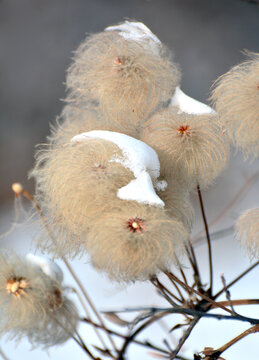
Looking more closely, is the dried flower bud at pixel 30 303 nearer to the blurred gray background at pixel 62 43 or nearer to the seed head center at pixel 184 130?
the seed head center at pixel 184 130

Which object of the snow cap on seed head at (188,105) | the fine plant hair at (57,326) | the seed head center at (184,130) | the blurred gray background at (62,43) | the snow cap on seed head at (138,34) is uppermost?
the blurred gray background at (62,43)

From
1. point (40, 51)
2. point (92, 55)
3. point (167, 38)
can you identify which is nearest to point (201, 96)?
point (167, 38)

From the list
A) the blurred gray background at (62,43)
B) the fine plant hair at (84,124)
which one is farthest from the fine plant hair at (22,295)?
the blurred gray background at (62,43)

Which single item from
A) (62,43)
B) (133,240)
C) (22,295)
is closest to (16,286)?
(22,295)

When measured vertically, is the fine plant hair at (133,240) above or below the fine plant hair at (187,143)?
below

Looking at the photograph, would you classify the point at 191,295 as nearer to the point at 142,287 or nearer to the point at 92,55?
the point at 92,55

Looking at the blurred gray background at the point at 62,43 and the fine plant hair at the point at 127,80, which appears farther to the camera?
the blurred gray background at the point at 62,43

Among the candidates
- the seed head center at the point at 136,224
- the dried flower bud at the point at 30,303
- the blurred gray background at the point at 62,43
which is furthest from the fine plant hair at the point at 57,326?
the blurred gray background at the point at 62,43
